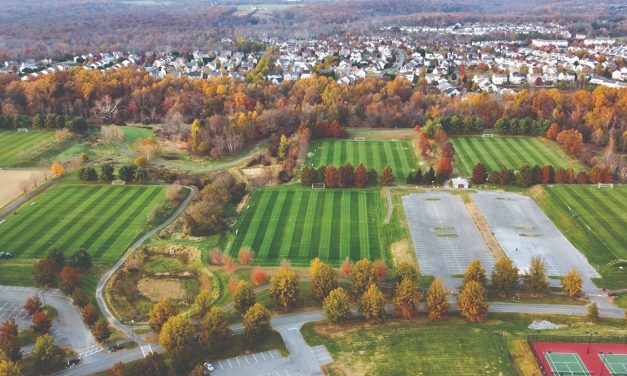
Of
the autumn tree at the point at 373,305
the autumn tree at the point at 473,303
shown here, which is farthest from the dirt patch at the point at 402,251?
the autumn tree at the point at 373,305

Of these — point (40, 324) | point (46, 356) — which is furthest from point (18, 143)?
point (46, 356)

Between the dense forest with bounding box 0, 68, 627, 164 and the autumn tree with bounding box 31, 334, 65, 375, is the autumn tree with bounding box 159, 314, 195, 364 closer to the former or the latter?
the autumn tree with bounding box 31, 334, 65, 375

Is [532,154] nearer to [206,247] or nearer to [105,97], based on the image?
[206,247]

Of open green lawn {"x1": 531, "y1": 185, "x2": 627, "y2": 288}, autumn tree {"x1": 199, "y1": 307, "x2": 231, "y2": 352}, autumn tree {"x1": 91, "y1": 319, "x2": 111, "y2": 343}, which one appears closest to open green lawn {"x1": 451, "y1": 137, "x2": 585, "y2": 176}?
open green lawn {"x1": 531, "y1": 185, "x2": 627, "y2": 288}

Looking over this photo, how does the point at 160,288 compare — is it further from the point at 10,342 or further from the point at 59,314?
the point at 10,342

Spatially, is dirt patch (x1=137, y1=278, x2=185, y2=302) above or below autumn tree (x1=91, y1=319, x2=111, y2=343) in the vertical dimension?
below

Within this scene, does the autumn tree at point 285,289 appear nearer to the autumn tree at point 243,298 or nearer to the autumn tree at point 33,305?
the autumn tree at point 243,298
